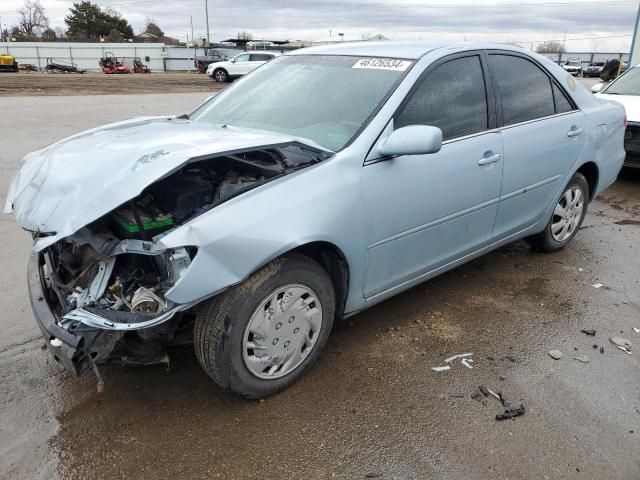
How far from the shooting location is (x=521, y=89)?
387 centimetres

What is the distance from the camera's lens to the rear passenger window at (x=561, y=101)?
4.18 m

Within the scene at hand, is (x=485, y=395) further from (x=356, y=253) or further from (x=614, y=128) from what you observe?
(x=614, y=128)

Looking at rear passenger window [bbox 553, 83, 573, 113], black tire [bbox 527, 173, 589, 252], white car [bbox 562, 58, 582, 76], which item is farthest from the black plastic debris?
white car [bbox 562, 58, 582, 76]

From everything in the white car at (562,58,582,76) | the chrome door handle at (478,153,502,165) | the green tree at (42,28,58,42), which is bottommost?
the white car at (562,58,582,76)

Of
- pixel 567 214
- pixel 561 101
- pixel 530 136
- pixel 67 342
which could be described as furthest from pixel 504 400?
pixel 561 101

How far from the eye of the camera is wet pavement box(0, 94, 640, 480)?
2354 mm

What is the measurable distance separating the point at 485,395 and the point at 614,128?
123 inches

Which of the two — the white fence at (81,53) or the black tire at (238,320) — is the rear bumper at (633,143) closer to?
the black tire at (238,320)

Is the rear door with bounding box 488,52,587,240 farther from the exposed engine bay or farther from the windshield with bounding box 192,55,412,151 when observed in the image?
the exposed engine bay

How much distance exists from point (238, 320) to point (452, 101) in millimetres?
1952

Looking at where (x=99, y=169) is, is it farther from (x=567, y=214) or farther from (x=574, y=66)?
(x=574, y=66)

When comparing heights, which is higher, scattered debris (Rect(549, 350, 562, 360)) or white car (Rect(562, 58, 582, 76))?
scattered debris (Rect(549, 350, 562, 360))

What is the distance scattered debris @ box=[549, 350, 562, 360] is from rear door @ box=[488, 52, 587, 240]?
93 centimetres

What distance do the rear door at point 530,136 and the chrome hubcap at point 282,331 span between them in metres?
1.70
